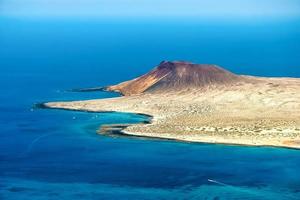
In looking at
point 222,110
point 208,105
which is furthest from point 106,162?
point 208,105

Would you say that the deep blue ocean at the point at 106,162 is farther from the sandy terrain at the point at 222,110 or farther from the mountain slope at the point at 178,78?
the mountain slope at the point at 178,78

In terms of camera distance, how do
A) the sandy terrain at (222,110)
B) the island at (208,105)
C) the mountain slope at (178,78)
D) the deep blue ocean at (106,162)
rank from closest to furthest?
the deep blue ocean at (106,162), the sandy terrain at (222,110), the island at (208,105), the mountain slope at (178,78)

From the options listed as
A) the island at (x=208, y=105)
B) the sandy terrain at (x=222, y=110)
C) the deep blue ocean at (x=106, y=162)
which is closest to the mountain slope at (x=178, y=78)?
the island at (x=208, y=105)

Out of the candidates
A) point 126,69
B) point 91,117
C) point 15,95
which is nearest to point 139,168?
point 91,117

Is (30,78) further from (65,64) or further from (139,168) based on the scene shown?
(139,168)

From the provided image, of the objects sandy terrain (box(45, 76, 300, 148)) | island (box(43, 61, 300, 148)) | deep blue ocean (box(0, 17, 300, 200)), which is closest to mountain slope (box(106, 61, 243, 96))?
island (box(43, 61, 300, 148))

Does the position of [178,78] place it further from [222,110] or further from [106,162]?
[106,162]

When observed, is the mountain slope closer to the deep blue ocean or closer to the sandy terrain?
the sandy terrain
